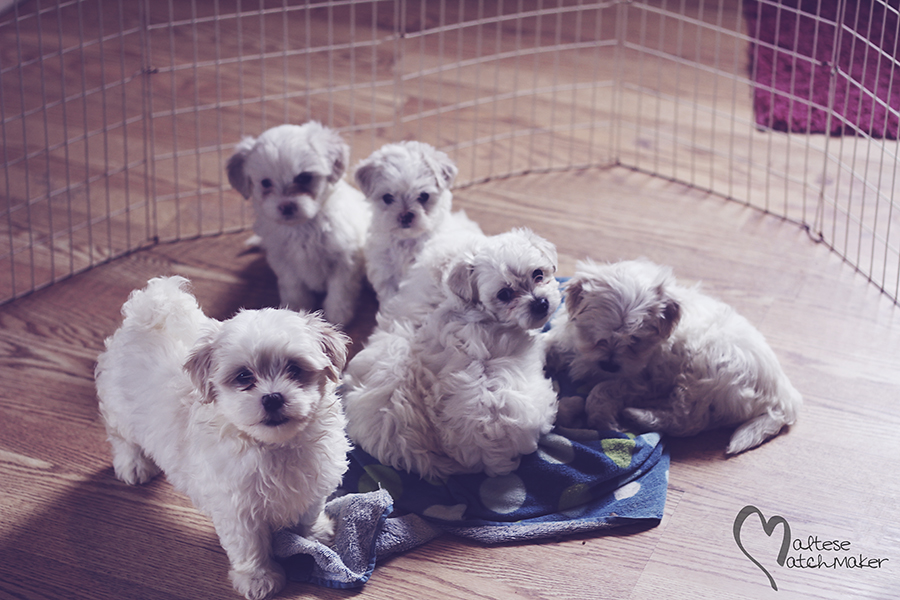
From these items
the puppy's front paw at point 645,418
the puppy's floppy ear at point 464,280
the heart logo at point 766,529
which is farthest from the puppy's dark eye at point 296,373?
the heart logo at point 766,529

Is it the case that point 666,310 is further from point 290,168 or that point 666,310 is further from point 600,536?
point 290,168

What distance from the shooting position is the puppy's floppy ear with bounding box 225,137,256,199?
2873mm

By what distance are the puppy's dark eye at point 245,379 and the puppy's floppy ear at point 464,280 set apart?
71 cm

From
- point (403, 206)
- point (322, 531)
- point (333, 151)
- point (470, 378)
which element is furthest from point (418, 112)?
point (322, 531)

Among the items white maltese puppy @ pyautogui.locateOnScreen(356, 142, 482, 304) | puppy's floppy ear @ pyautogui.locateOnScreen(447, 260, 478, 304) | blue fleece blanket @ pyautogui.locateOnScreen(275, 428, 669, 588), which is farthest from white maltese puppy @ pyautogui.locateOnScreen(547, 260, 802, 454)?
white maltese puppy @ pyautogui.locateOnScreen(356, 142, 482, 304)

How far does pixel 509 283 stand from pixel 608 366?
39cm

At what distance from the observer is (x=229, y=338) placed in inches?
73.8

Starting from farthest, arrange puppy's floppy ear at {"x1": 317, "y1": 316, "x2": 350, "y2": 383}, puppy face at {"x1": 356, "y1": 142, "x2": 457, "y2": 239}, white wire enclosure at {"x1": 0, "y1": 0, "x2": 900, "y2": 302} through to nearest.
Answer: white wire enclosure at {"x1": 0, "y1": 0, "x2": 900, "y2": 302}, puppy face at {"x1": 356, "y1": 142, "x2": 457, "y2": 239}, puppy's floppy ear at {"x1": 317, "y1": 316, "x2": 350, "y2": 383}

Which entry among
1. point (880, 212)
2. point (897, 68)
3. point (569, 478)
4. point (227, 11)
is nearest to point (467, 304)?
point (569, 478)

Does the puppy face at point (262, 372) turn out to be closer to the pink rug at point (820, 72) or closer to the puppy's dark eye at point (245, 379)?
the puppy's dark eye at point (245, 379)

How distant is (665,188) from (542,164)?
1.74 ft

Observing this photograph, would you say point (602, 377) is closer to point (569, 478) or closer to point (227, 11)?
point (569, 478)

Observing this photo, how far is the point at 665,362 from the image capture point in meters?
2.56

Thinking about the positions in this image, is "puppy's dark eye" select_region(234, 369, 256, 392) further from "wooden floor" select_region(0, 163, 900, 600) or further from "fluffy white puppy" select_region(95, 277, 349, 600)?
"wooden floor" select_region(0, 163, 900, 600)
